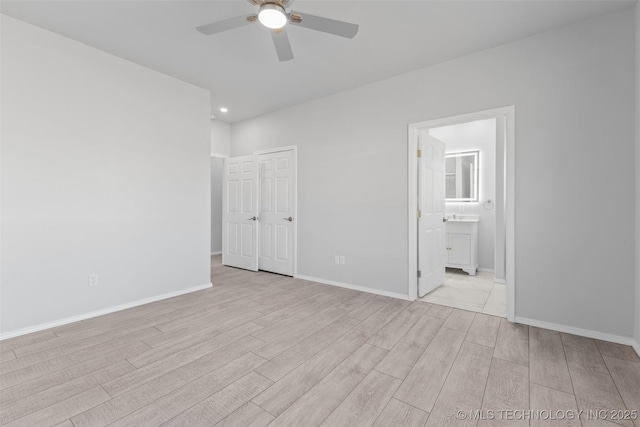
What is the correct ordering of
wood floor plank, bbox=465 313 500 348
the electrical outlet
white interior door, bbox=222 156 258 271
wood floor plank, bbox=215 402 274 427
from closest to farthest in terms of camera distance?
wood floor plank, bbox=215 402 274 427 → wood floor plank, bbox=465 313 500 348 → the electrical outlet → white interior door, bbox=222 156 258 271

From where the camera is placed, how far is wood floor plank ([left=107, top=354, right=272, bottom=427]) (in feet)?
4.99

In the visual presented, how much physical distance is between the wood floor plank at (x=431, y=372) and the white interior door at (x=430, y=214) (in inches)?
43.4

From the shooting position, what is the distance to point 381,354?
7.23ft

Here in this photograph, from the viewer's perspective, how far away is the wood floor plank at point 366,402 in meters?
1.52

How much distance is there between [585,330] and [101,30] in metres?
5.13

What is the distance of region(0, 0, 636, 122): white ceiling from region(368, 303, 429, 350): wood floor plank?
9.00 feet

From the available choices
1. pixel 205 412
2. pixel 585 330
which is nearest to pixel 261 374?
pixel 205 412

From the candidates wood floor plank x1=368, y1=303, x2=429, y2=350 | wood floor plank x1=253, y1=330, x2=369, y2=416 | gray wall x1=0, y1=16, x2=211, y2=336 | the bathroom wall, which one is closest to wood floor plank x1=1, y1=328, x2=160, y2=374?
gray wall x1=0, y1=16, x2=211, y2=336

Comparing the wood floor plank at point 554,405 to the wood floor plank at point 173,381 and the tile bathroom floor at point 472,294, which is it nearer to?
the tile bathroom floor at point 472,294

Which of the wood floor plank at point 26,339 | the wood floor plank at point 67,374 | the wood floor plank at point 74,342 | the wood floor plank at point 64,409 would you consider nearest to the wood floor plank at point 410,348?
the wood floor plank at point 64,409

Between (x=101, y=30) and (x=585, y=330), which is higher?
(x=101, y=30)

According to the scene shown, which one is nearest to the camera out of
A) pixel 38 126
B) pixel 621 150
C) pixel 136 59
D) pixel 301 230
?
pixel 621 150

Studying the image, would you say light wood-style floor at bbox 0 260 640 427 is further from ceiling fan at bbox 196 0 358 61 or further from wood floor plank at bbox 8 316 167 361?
ceiling fan at bbox 196 0 358 61

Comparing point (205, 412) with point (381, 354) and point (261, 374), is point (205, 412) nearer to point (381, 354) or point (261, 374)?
point (261, 374)
